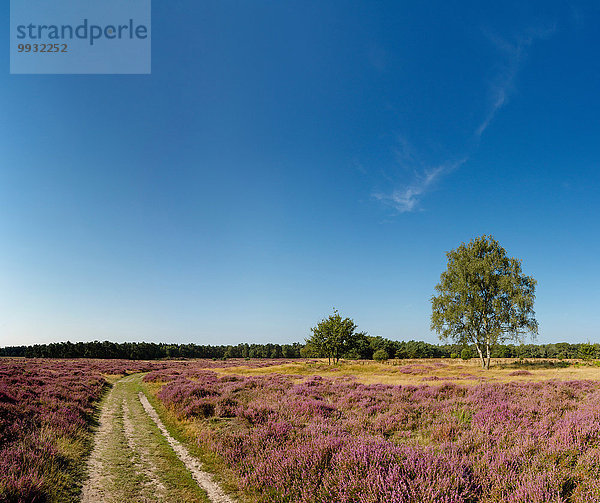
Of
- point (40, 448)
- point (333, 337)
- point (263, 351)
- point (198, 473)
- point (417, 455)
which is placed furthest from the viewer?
point (263, 351)

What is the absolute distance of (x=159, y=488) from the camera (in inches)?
270

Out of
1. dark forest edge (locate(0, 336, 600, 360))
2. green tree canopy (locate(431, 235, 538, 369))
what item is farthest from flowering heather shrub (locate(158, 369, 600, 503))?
dark forest edge (locate(0, 336, 600, 360))

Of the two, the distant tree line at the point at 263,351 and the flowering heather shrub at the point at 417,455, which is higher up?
the flowering heather shrub at the point at 417,455

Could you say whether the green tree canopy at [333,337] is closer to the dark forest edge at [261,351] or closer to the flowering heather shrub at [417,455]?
the dark forest edge at [261,351]

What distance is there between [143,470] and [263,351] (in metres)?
151

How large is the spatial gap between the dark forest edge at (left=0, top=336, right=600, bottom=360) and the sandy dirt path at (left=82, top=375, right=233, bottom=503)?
7010 cm

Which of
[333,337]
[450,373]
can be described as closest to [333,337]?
[333,337]

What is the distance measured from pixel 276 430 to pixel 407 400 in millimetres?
9704

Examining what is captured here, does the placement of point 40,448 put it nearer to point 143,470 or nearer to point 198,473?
point 143,470

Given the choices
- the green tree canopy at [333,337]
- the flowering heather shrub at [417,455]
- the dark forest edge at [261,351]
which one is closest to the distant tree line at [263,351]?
the dark forest edge at [261,351]

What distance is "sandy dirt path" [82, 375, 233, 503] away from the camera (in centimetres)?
652

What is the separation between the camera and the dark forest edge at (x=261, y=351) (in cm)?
9675

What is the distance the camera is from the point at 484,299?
40719 millimetres

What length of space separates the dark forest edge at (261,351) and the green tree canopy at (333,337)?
27.0m
